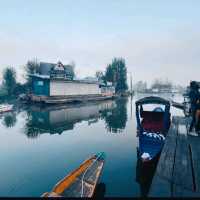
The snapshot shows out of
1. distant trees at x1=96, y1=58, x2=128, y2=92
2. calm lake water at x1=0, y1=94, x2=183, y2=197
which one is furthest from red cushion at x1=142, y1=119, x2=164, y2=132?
distant trees at x1=96, y1=58, x2=128, y2=92

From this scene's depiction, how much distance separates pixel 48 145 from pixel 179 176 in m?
9.83

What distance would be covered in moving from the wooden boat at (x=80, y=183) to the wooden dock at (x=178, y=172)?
2.25m

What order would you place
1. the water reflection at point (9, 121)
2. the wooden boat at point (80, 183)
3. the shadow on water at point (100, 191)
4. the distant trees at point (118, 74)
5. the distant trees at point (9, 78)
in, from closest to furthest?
1. the wooden boat at point (80, 183)
2. the shadow on water at point (100, 191)
3. the water reflection at point (9, 121)
4. the distant trees at point (9, 78)
5. the distant trees at point (118, 74)

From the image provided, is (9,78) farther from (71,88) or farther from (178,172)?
(178,172)

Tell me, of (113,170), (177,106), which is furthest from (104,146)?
(177,106)

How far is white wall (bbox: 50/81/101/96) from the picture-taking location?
1455 inches

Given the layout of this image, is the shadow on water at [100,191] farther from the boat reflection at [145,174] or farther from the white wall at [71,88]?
the white wall at [71,88]

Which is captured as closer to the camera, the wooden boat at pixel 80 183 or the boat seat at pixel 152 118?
the wooden boat at pixel 80 183

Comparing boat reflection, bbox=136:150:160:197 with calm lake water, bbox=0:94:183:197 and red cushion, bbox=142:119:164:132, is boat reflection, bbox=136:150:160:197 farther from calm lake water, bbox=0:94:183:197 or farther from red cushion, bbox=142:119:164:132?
red cushion, bbox=142:119:164:132

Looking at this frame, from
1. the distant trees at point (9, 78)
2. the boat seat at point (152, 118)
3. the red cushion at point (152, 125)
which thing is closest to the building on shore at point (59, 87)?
the distant trees at point (9, 78)

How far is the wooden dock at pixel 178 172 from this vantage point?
4227mm

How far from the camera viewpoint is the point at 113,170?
346 inches

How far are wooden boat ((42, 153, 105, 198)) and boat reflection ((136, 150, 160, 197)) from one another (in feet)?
7.07

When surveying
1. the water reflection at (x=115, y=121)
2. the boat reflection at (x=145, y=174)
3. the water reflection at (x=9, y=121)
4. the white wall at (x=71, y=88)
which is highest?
the white wall at (x=71, y=88)
